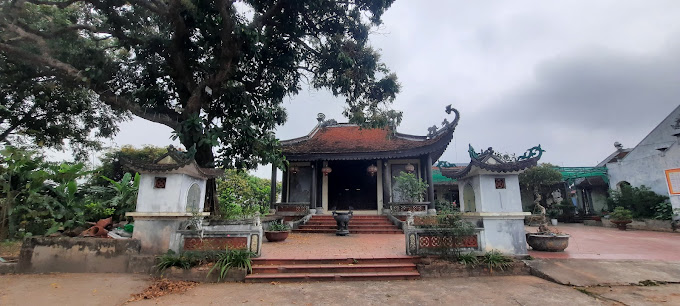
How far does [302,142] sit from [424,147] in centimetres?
662

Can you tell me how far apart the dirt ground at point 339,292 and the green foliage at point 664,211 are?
38.9 feet

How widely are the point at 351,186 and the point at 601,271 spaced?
11.8m

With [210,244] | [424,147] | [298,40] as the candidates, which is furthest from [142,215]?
[424,147]

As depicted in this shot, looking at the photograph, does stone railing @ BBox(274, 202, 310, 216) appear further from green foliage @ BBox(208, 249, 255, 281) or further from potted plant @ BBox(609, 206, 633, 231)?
potted plant @ BBox(609, 206, 633, 231)

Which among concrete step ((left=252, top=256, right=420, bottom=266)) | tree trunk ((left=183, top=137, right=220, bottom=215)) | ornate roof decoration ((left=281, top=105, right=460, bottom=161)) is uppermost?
ornate roof decoration ((left=281, top=105, right=460, bottom=161))

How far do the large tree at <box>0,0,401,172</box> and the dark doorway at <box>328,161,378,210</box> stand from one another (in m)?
7.31

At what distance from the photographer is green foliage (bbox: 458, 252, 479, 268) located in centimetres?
550

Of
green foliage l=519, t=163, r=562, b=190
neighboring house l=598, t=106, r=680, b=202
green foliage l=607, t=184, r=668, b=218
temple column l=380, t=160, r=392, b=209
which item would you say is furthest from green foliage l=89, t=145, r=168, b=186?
neighboring house l=598, t=106, r=680, b=202

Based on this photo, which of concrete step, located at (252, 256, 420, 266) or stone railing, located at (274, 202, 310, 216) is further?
stone railing, located at (274, 202, 310, 216)

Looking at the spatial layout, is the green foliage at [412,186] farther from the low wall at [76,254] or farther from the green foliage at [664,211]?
the green foliage at [664,211]

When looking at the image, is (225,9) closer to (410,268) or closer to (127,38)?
(127,38)

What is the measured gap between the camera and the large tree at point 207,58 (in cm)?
743

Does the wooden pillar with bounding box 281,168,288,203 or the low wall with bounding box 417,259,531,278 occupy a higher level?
the wooden pillar with bounding box 281,168,288,203

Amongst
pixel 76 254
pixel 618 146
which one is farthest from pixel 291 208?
pixel 618 146
